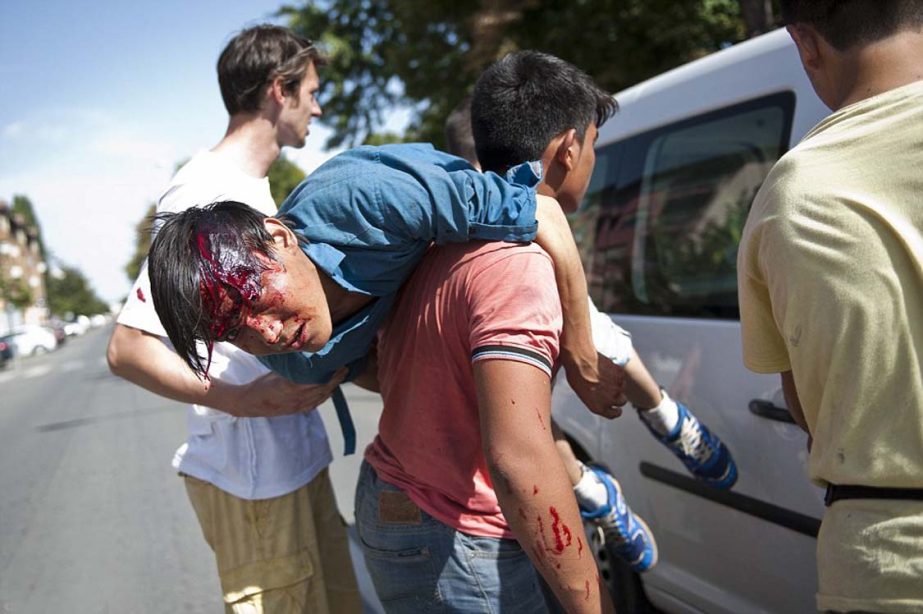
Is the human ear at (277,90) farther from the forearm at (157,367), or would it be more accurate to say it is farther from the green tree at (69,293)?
the green tree at (69,293)

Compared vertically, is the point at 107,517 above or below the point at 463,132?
below

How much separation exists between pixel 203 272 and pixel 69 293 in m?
100

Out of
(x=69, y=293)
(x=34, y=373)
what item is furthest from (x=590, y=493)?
(x=69, y=293)

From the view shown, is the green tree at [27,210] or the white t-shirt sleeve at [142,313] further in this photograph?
the green tree at [27,210]

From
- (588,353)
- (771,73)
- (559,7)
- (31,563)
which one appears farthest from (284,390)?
(559,7)

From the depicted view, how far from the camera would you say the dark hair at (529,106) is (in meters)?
1.63

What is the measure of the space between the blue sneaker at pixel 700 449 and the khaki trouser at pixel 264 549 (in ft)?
3.36

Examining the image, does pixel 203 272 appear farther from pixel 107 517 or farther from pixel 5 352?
pixel 5 352

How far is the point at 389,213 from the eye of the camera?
52.8 inches

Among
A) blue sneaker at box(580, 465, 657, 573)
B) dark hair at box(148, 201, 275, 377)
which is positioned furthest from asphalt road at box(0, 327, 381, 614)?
dark hair at box(148, 201, 275, 377)

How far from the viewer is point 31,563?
4.64 meters

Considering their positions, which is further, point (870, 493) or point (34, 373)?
point (34, 373)

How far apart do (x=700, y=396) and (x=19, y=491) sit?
240 inches

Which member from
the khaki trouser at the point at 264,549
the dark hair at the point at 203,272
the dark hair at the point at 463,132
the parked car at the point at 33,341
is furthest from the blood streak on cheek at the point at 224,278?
the parked car at the point at 33,341
